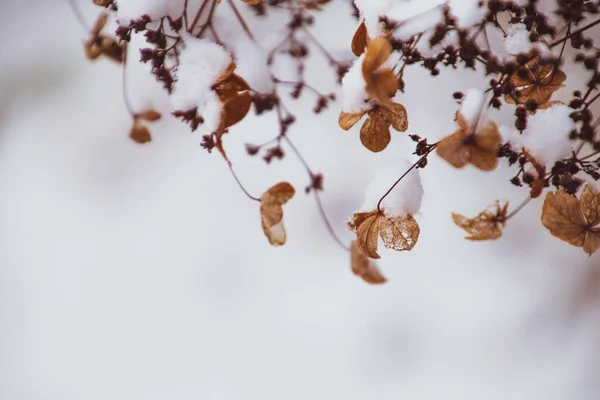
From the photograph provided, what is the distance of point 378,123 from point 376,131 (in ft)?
0.03

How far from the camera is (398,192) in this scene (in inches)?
25.8

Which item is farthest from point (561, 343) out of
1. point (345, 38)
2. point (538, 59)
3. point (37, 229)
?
point (37, 229)

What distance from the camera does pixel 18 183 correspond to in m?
2.30

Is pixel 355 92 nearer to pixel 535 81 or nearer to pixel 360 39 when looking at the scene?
pixel 360 39

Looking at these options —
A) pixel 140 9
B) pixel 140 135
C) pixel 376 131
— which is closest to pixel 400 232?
pixel 376 131

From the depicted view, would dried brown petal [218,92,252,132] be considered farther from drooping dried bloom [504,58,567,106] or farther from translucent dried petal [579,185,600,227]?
translucent dried petal [579,185,600,227]

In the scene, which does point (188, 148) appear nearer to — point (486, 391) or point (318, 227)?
point (318, 227)

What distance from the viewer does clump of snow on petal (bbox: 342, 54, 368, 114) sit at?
58cm

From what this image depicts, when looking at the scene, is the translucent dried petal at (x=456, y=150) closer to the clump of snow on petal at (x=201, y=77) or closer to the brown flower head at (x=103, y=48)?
the clump of snow on petal at (x=201, y=77)

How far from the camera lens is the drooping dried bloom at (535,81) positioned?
1.95ft

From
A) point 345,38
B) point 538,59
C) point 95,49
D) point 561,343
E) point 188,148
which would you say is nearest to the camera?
point 538,59

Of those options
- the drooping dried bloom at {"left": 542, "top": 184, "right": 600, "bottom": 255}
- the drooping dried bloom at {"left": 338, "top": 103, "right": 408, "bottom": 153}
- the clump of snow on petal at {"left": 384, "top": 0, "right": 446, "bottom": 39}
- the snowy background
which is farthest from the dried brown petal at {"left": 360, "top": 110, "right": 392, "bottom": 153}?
the snowy background

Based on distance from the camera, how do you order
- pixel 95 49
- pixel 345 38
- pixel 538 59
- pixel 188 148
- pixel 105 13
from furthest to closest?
pixel 188 148
pixel 345 38
pixel 95 49
pixel 105 13
pixel 538 59

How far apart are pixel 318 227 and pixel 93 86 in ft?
4.06
